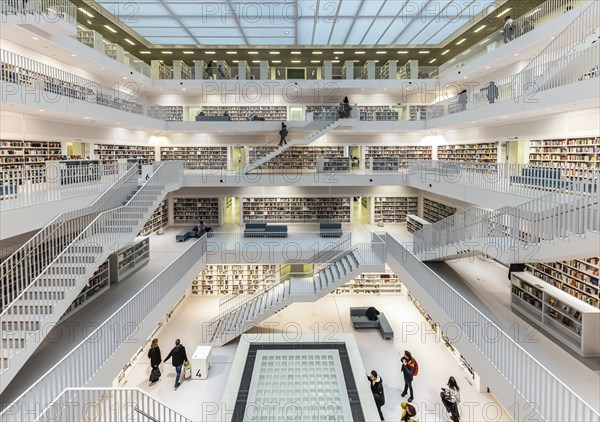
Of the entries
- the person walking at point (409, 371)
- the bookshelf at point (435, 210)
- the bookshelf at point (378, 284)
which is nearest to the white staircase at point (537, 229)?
the person walking at point (409, 371)

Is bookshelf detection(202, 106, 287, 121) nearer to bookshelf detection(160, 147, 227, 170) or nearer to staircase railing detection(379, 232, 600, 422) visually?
bookshelf detection(160, 147, 227, 170)

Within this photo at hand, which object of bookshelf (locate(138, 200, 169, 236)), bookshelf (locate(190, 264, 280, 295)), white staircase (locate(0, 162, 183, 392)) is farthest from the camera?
bookshelf (locate(138, 200, 169, 236))

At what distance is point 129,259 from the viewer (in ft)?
39.0

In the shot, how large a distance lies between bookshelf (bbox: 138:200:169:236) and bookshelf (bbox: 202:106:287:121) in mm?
5378

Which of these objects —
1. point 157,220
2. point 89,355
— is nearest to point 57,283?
point 89,355

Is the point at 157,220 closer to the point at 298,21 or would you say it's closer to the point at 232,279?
the point at 232,279

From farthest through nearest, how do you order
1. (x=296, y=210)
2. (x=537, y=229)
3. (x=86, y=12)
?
(x=296, y=210)
(x=86, y=12)
(x=537, y=229)

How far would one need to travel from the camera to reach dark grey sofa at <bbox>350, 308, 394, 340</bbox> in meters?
12.6

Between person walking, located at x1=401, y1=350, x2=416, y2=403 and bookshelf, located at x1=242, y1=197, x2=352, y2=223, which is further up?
bookshelf, located at x1=242, y1=197, x2=352, y2=223

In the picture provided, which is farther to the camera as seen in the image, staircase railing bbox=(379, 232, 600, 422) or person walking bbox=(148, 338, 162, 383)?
person walking bbox=(148, 338, 162, 383)

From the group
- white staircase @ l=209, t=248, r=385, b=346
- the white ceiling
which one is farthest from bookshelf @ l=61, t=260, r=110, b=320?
the white ceiling

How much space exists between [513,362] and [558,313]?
3.92 meters

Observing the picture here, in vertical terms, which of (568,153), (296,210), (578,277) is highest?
(568,153)

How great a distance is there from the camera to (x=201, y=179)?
50.2 ft
